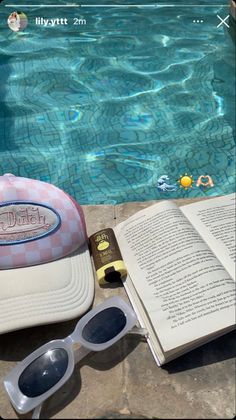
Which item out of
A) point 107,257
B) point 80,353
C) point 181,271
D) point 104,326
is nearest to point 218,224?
point 181,271

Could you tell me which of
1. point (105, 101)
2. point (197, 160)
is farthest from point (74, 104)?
point (197, 160)

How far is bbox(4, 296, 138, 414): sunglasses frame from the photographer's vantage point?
1.12 metres

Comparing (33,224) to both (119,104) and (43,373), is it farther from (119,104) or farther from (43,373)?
(119,104)

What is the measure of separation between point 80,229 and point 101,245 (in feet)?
0.38

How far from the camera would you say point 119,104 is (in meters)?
4.12

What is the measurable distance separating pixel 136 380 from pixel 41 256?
536 mm

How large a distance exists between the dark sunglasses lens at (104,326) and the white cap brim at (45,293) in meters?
0.07

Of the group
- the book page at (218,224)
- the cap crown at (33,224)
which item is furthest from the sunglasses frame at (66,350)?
the book page at (218,224)

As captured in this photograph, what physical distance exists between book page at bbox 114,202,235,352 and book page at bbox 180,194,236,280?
0.19 ft

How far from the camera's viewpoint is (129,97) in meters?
4.21

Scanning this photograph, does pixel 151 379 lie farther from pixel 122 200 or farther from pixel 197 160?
pixel 197 160

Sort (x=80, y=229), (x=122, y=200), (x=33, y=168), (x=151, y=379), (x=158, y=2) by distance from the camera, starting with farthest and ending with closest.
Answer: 1. (x=158, y=2)
2. (x=33, y=168)
3. (x=122, y=200)
4. (x=80, y=229)
5. (x=151, y=379)

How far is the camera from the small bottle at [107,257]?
1561 millimetres

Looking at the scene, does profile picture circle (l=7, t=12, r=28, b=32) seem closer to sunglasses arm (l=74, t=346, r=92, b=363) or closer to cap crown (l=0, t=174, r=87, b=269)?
cap crown (l=0, t=174, r=87, b=269)
